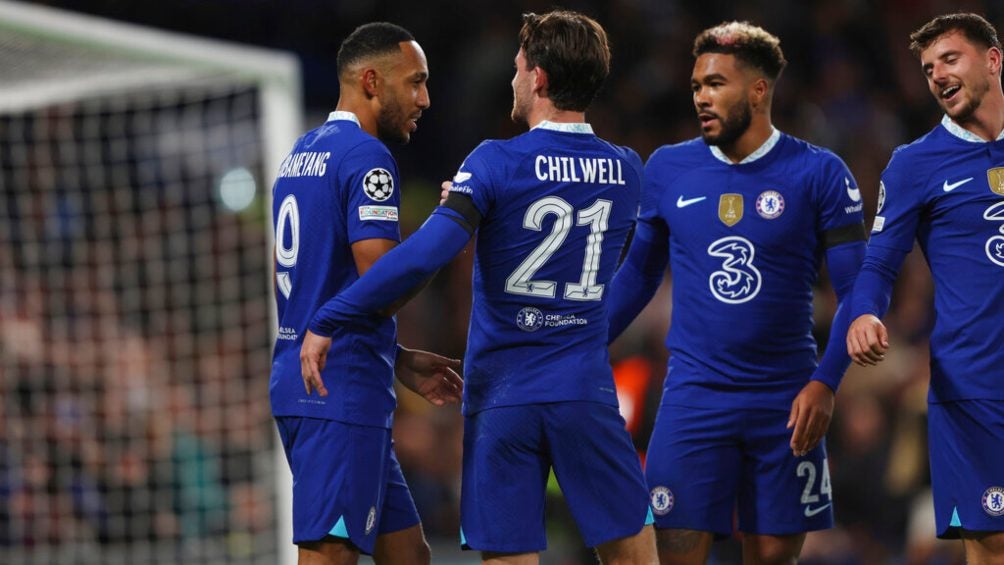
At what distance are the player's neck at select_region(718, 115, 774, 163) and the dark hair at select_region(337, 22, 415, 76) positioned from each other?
134 centimetres

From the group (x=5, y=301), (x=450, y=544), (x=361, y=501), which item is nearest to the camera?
(x=361, y=501)

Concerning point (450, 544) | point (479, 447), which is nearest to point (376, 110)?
point (479, 447)

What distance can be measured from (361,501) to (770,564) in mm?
1627

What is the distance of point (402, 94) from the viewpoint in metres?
4.88

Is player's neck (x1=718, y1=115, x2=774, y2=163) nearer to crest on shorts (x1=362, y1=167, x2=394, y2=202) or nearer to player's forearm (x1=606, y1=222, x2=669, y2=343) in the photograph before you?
player's forearm (x1=606, y1=222, x2=669, y2=343)

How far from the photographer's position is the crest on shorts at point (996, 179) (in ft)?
15.8

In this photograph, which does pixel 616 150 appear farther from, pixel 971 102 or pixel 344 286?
pixel 971 102

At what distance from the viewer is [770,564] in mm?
5285

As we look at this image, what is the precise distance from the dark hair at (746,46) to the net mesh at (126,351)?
386 cm

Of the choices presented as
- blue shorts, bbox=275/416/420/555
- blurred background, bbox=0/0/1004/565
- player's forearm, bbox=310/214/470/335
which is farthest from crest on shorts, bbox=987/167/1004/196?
blurred background, bbox=0/0/1004/565

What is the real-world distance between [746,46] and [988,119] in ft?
3.07

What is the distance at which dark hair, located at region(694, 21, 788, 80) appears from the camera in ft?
17.6

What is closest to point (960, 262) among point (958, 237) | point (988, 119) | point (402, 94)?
point (958, 237)

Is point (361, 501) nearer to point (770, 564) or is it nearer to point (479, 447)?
point (479, 447)
